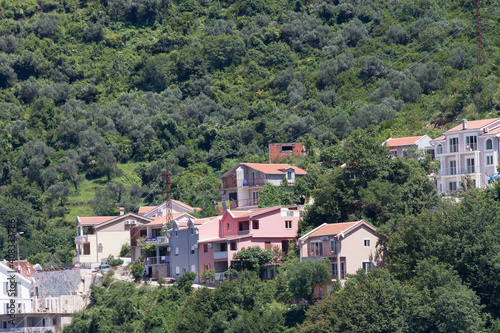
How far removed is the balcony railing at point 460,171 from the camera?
224ft

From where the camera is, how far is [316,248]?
61000 mm

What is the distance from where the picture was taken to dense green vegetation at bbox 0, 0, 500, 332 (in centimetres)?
5309

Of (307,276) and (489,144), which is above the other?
(489,144)

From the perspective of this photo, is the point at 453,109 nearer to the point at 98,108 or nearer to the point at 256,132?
the point at 256,132

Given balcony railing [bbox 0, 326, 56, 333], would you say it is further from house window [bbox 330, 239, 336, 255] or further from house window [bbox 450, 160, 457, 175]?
house window [bbox 450, 160, 457, 175]

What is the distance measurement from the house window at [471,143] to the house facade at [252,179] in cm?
1484

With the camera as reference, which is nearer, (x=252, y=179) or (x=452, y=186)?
(x=452, y=186)

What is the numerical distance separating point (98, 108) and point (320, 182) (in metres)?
71.7

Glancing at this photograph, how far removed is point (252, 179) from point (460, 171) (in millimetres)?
19005

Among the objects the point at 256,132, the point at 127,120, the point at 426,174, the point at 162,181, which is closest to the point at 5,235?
the point at 162,181

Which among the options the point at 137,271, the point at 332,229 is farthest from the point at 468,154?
the point at 137,271

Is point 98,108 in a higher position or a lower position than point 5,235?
higher

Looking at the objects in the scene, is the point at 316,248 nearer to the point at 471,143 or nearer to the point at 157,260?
the point at 471,143

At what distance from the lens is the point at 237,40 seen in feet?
493
